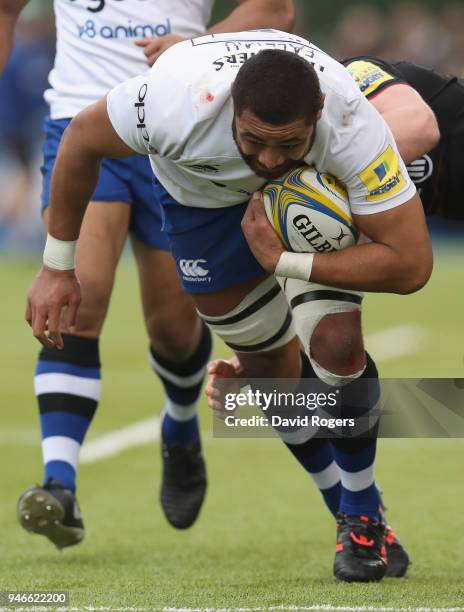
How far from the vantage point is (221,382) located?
200 inches

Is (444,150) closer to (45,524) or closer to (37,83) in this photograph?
(45,524)

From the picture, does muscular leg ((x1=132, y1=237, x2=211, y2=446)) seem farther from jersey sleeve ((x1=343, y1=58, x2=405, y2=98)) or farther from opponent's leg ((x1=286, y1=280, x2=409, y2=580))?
jersey sleeve ((x1=343, y1=58, x2=405, y2=98))

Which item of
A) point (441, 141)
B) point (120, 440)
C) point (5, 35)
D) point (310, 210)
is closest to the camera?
point (310, 210)

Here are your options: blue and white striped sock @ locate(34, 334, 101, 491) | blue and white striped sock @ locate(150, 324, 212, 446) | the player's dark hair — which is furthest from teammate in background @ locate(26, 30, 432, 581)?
blue and white striped sock @ locate(150, 324, 212, 446)

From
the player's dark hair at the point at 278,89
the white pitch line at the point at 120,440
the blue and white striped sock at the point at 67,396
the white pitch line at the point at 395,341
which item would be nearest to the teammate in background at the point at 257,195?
the player's dark hair at the point at 278,89

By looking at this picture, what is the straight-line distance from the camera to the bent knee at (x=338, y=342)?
4691 mm

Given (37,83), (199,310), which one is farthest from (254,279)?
(37,83)

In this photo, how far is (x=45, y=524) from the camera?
17.2 ft

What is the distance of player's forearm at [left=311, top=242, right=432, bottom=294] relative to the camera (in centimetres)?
445

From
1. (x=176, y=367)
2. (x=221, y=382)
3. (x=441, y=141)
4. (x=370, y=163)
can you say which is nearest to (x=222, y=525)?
(x=176, y=367)

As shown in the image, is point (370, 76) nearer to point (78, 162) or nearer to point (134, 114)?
point (134, 114)

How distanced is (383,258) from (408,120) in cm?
58

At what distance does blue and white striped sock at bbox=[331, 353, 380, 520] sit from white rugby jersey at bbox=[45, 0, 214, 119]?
5.98ft

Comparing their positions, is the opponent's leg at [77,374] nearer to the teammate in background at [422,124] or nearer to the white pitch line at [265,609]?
the teammate in background at [422,124]
